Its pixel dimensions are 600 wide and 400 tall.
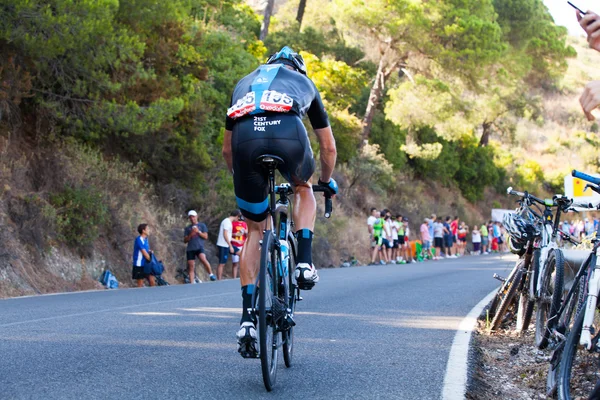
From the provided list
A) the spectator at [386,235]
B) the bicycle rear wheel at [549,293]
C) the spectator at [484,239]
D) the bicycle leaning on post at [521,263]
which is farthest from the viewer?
the spectator at [484,239]

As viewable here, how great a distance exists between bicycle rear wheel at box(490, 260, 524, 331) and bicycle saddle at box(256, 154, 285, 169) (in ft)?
13.6

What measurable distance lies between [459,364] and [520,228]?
8.34 feet

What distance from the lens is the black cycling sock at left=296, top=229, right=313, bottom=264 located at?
5570 mm

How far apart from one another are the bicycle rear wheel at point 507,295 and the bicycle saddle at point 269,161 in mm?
4145

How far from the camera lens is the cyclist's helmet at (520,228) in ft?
27.6

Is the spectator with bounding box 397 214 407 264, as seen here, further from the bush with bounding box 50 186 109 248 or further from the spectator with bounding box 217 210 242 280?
the bush with bounding box 50 186 109 248

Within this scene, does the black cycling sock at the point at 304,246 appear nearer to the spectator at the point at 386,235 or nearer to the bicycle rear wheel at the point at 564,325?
the bicycle rear wheel at the point at 564,325

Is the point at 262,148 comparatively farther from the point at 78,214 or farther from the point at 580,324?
the point at 78,214

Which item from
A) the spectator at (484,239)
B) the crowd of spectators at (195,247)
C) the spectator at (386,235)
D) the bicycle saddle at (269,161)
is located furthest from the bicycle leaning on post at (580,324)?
the spectator at (484,239)

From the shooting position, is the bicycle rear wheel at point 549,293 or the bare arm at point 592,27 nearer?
the bare arm at point 592,27

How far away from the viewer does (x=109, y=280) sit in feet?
55.9

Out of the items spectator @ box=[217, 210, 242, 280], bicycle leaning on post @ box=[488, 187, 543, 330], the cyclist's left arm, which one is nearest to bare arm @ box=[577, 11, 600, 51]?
the cyclist's left arm

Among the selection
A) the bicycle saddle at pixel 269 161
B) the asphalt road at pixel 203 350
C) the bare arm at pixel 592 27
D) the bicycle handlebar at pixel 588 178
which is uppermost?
the bare arm at pixel 592 27

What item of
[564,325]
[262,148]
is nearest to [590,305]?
[564,325]
